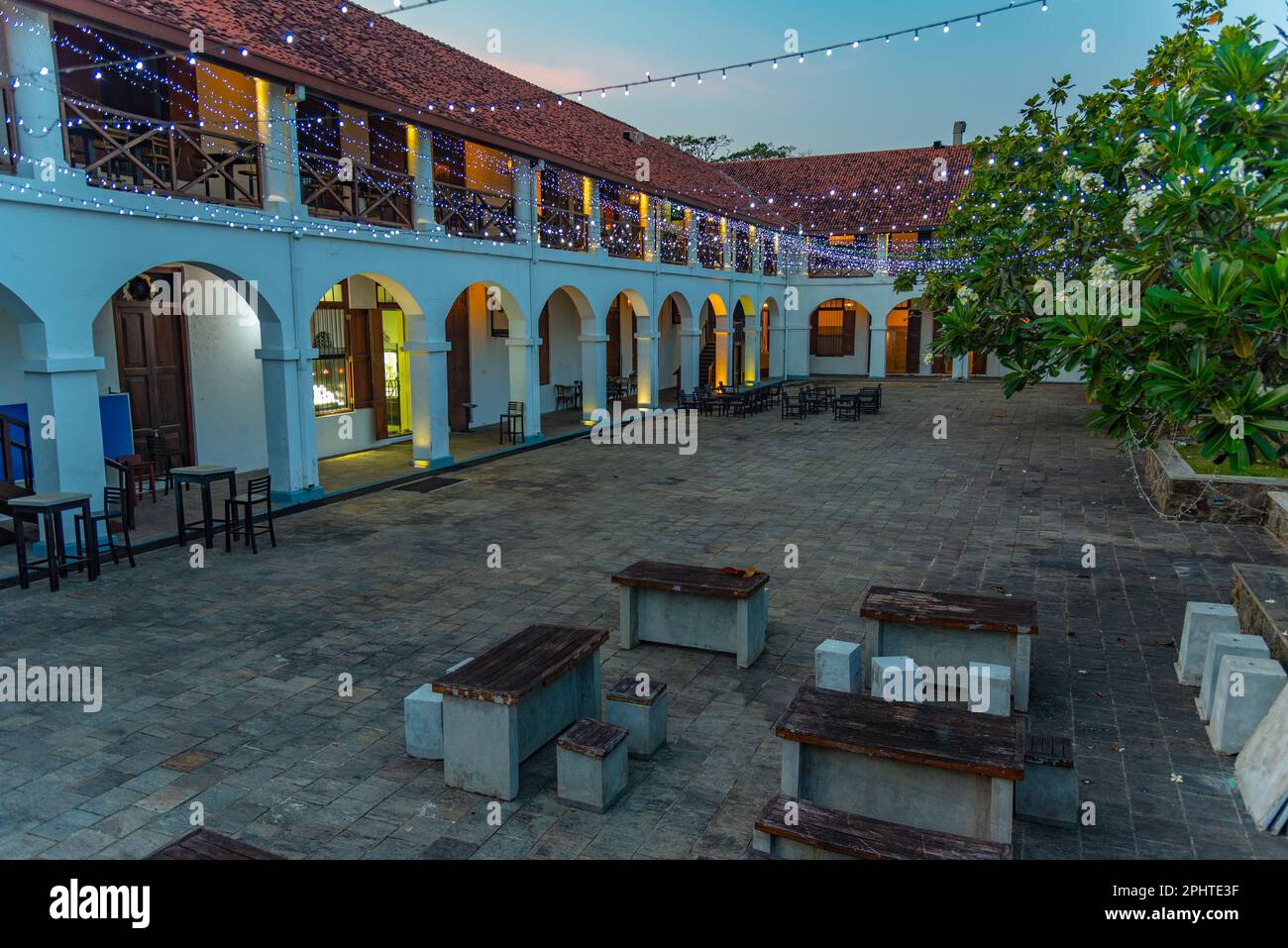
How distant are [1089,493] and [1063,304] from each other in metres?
8.21

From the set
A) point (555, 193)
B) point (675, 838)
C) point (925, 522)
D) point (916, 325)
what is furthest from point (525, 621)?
point (916, 325)

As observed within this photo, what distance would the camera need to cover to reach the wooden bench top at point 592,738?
15.3 feet

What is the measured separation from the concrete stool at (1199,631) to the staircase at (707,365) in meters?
23.3

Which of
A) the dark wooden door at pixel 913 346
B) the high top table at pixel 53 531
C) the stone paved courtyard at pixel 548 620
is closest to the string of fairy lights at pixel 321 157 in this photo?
the high top table at pixel 53 531

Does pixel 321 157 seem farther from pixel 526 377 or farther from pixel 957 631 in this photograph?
pixel 957 631

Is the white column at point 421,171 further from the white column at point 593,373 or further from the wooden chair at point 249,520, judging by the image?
the white column at point 593,373

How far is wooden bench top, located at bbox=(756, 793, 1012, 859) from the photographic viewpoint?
141 inches

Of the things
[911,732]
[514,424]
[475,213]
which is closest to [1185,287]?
[911,732]

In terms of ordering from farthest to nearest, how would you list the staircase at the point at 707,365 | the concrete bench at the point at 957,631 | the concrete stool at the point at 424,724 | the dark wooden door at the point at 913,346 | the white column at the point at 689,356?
the dark wooden door at the point at 913,346 → the staircase at the point at 707,365 → the white column at the point at 689,356 → the concrete bench at the point at 957,631 → the concrete stool at the point at 424,724

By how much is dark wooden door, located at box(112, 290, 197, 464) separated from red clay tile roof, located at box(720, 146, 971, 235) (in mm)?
24260

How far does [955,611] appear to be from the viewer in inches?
243

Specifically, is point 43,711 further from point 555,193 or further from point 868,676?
point 555,193

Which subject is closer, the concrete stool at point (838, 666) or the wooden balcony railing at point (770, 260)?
the concrete stool at point (838, 666)

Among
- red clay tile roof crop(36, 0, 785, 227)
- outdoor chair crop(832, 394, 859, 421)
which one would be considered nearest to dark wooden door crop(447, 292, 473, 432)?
red clay tile roof crop(36, 0, 785, 227)
